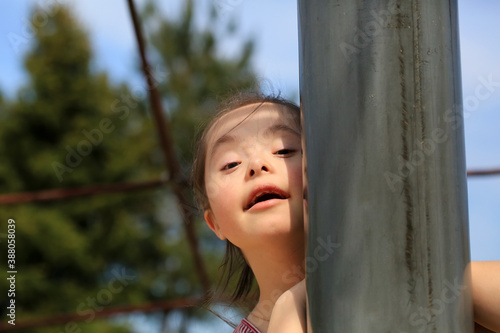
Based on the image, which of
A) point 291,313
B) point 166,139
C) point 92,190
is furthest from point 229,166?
point 92,190

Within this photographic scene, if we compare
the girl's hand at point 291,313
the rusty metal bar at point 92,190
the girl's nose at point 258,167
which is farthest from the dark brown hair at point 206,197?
the rusty metal bar at point 92,190

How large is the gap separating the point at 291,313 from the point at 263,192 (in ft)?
0.65

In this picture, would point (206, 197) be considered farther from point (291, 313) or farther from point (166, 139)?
point (166, 139)

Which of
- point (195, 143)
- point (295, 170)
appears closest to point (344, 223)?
point (295, 170)

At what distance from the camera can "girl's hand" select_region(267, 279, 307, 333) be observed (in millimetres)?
611

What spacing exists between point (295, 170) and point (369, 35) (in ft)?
0.97

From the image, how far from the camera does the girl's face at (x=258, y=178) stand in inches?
30.9

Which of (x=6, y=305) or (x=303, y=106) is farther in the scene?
(x=6, y=305)

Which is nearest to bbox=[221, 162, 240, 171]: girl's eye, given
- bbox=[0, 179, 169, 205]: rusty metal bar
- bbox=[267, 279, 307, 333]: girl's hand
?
bbox=[267, 279, 307, 333]: girl's hand

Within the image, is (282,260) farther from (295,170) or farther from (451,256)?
(451,256)

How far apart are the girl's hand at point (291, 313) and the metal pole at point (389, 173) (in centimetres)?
8

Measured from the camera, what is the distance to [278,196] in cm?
79

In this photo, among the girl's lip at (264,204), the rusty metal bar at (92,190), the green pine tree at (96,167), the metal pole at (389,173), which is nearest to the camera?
the metal pole at (389,173)

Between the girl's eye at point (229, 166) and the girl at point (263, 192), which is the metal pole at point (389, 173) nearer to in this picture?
the girl at point (263, 192)
